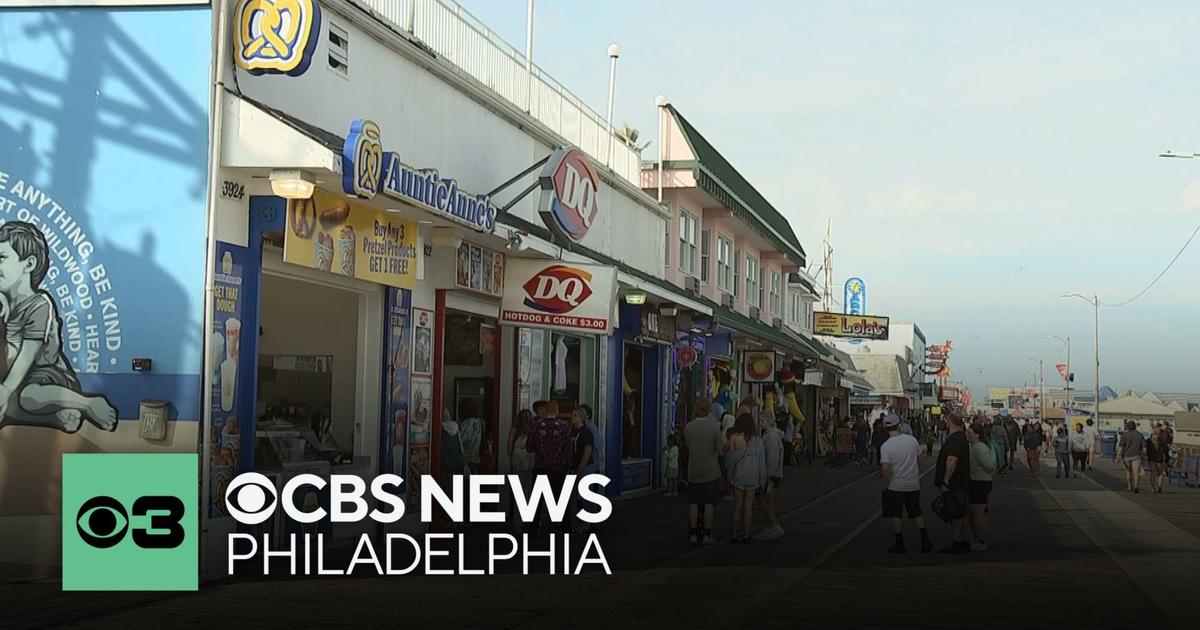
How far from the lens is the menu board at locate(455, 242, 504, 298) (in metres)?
17.3

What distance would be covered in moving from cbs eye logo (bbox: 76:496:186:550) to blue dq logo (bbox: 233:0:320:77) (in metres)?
3.92

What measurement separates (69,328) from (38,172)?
4.89ft

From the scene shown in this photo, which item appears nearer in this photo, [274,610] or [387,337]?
[274,610]

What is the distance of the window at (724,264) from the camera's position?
35.6m

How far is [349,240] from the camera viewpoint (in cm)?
1417

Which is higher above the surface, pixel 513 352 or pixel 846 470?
pixel 513 352

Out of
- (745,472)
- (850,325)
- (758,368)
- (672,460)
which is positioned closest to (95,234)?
(745,472)

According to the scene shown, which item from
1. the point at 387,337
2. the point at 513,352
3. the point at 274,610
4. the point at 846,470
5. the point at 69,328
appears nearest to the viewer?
the point at 274,610

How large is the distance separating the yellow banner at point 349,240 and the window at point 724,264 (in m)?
20.5

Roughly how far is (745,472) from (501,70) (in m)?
7.00

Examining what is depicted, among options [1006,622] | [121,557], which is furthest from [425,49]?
[1006,622]

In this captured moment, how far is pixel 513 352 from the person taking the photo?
20516 millimetres

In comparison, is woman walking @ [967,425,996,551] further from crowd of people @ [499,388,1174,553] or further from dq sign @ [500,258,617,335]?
dq sign @ [500,258,617,335]

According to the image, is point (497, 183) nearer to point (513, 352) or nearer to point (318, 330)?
point (513, 352)
